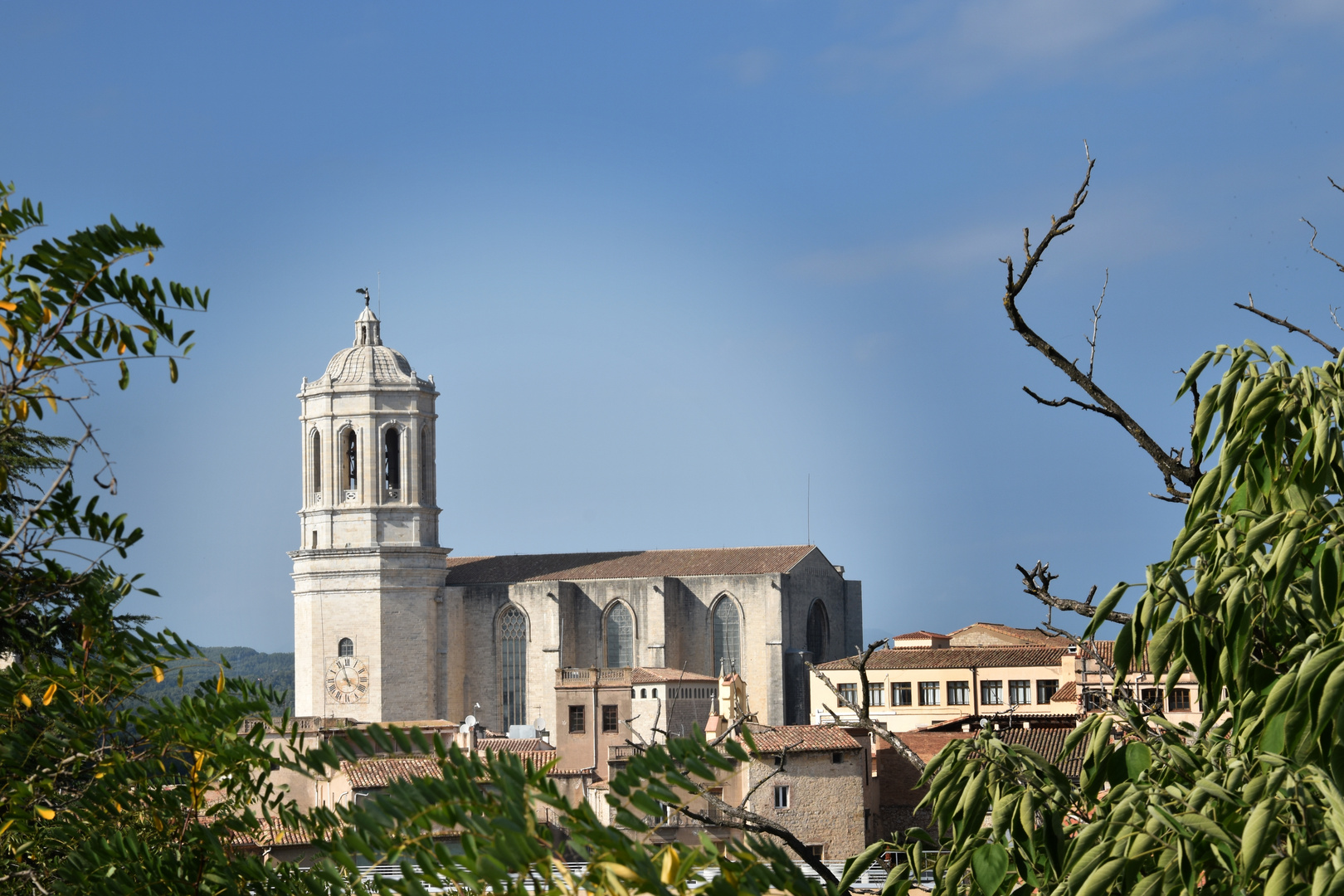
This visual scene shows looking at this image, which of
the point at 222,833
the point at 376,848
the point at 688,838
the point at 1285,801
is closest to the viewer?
the point at 1285,801

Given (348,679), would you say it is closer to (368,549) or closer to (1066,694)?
(368,549)

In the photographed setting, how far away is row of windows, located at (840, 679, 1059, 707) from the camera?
158ft

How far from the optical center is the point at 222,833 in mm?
4695

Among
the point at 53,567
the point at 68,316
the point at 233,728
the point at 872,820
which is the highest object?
the point at 68,316

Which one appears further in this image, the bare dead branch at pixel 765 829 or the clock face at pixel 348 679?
the clock face at pixel 348 679

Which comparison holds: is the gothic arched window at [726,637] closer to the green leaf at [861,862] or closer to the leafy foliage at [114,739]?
the leafy foliage at [114,739]

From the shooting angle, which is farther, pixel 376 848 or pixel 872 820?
pixel 872 820

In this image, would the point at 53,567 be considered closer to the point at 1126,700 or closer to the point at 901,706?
the point at 1126,700

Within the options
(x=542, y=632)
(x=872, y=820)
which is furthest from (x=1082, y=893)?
(x=542, y=632)

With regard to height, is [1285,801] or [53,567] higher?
[53,567]

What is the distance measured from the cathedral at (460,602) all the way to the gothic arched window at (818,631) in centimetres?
7

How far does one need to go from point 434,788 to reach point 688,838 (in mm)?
25364

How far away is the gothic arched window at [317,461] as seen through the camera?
62.8 m

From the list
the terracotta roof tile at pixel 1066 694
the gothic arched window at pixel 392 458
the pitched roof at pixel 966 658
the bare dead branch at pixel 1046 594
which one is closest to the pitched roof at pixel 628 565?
the gothic arched window at pixel 392 458
